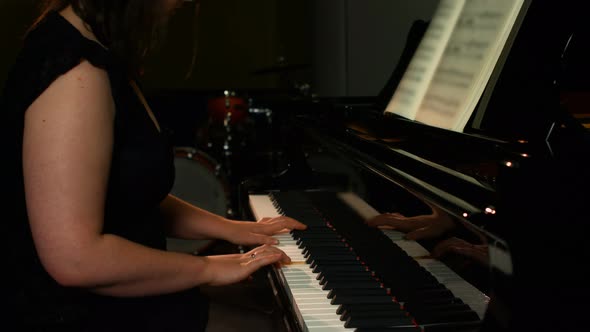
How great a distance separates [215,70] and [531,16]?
17.9ft

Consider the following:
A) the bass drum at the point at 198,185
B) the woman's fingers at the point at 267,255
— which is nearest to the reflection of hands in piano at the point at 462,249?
the woman's fingers at the point at 267,255

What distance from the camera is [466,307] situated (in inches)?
43.2

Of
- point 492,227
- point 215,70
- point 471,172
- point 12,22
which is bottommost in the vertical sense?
point 215,70

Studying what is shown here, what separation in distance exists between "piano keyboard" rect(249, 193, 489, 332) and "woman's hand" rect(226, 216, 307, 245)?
14 cm

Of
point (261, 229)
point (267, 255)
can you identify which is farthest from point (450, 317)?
point (261, 229)

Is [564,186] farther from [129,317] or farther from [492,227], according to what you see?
→ [129,317]

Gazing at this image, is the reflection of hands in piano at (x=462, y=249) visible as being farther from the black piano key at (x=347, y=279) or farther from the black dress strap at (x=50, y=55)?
the black dress strap at (x=50, y=55)

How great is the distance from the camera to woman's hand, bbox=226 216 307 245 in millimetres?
1756

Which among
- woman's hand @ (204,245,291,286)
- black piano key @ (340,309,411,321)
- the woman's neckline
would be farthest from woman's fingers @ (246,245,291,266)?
the woman's neckline

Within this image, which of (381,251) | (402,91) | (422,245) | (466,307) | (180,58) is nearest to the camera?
(466,307)

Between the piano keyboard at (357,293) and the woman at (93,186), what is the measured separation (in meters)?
0.13

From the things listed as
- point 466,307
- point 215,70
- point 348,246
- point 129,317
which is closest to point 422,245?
point 466,307

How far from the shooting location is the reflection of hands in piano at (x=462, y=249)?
97 centimetres

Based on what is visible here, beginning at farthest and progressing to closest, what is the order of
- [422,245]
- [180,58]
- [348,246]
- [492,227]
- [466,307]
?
1. [180,58]
2. [348,246]
3. [422,245]
4. [466,307]
5. [492,227]
